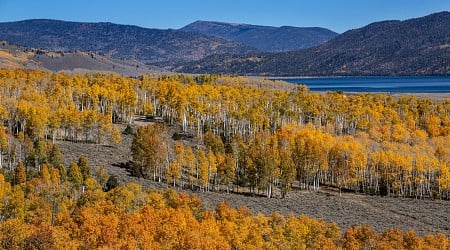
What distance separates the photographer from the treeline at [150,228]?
Answer: 48625 millimetres

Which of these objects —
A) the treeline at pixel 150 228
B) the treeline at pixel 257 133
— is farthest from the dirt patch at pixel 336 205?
the treeline at pixel 150 228

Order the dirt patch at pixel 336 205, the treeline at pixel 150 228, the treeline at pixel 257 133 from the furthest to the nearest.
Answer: the treeline at pixel 257 133 < the dirt patch at pixel 336 205 < the treeline at pixel 150 228

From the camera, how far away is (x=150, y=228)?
52.4m

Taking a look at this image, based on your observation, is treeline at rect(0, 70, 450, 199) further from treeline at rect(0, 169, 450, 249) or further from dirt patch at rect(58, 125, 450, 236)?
treeline at rect(0, 169, 450, 249)

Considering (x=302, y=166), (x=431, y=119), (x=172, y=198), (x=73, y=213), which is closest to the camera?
(x=73, y=213)

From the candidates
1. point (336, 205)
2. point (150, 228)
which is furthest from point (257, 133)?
point (150, 228)

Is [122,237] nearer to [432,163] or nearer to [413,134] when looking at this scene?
[432,163]

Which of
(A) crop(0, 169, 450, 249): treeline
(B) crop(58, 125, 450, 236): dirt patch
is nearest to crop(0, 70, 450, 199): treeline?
(B) crop(58, 125, 450, 236): dirt patch

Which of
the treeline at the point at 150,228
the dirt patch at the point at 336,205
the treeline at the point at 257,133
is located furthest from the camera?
the treeline at the point at 257,133

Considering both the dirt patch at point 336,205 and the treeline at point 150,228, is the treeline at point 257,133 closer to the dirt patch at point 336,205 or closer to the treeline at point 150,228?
the dirt patch at point 336,205

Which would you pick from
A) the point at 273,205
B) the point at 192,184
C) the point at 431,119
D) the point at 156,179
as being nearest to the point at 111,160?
the point at 156,179

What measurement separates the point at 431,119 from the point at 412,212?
54922 millimetres

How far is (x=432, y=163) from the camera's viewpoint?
326ft

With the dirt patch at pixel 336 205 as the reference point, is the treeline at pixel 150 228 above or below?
above
